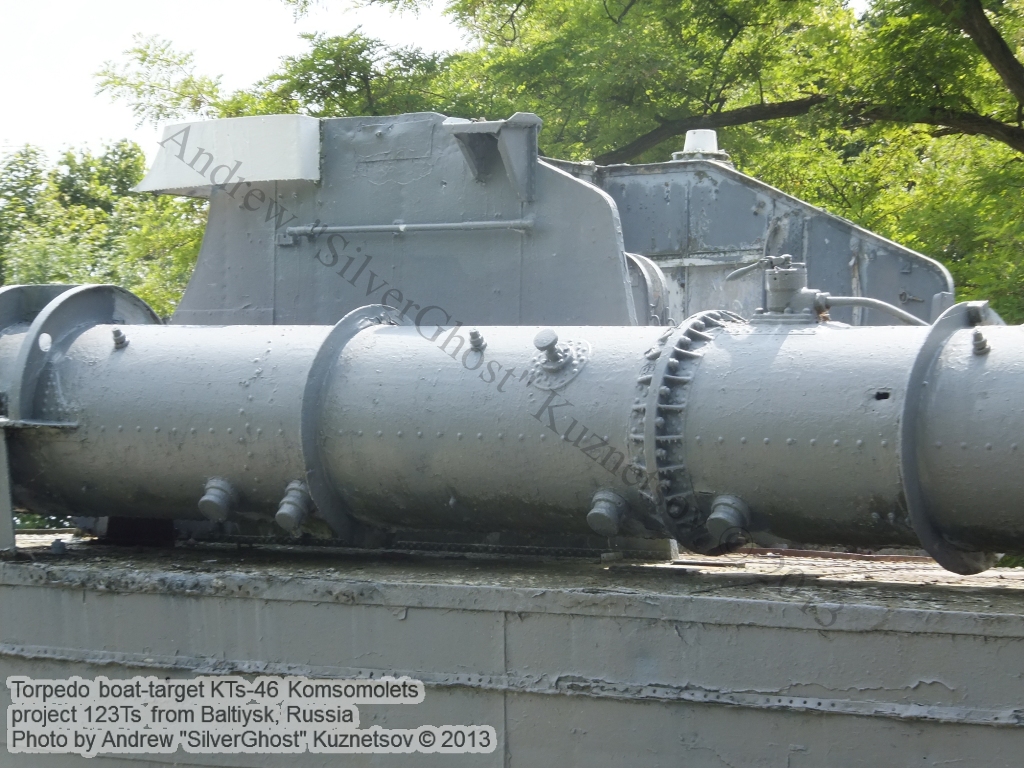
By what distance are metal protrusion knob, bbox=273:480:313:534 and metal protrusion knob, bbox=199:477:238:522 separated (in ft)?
0.77

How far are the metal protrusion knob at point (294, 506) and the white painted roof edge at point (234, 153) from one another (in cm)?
185

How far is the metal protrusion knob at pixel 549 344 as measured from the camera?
4.93 m

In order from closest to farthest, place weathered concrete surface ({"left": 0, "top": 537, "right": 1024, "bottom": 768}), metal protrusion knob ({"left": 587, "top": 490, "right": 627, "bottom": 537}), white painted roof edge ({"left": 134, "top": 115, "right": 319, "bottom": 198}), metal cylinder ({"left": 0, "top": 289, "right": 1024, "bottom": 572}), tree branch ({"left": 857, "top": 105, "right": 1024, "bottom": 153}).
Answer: weathered concrete surface ({"left": 0, "top": 537, "right": 1024, "bottom": 768})
metal cylinder ({"left": 0, "top": 289, "right": 1024, "bottom": 572})
metal protrusion knob ({"left": 587, "top": 490, "right": 627, "bottom": 537})
white painted roof edge ({"left": 134, "top": 115, "right": 319, "bottom": 198})
tree branch ({"left": 857, "top": 105, "right": 1024, "bottom": 153})

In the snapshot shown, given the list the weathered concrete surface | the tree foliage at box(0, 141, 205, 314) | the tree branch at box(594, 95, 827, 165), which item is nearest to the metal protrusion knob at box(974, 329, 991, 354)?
the weathered concrete surface

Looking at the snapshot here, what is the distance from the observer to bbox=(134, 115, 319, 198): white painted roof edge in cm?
627

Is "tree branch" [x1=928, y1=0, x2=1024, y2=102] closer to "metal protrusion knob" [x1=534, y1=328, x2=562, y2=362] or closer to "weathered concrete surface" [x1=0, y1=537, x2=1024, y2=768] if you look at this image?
"weathered concrete surface" [x1=0, y1=537, x2=1024, y2=768]

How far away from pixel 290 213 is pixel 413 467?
2.01 meters


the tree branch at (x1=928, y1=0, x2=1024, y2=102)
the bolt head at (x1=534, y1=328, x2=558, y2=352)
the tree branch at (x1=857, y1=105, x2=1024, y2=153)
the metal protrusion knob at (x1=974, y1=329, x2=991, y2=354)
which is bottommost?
the metal protrusion knob at (x1=974, y1=329, x2=991, y2=354)

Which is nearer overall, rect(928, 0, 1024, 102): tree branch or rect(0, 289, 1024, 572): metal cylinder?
rect(0, 289, 1024, 572): metal cylinder

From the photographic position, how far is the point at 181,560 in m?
5.68

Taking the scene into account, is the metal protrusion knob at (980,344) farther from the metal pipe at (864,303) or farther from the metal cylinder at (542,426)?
the metal pipe at (864,303)

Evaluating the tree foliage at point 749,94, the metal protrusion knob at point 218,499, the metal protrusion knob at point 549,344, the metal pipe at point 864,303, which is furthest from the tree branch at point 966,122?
the metal protrusion knob at point 218,499

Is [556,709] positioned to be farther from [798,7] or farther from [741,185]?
[798,7]

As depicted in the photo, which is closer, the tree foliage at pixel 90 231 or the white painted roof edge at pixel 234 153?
the white painted roof edge at pixel 234 153
